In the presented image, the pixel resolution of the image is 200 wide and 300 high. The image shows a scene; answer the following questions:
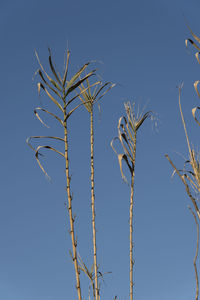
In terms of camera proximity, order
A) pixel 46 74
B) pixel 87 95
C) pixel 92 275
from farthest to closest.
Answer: pixel 87 95
pixel 92 275
pixel 46 74

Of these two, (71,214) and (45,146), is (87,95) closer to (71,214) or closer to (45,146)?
(45,146)

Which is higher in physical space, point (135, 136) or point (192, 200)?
point (135, 136)

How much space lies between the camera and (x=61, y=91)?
2344 mm

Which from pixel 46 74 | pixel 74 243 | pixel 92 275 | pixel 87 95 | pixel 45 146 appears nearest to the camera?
pixel 74 243

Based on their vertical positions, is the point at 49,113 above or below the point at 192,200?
above

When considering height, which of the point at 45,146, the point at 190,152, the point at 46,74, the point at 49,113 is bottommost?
the point at 190,152

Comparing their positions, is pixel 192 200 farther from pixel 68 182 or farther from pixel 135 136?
pixel 135 136

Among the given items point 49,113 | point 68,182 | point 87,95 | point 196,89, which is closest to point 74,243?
point 68,182

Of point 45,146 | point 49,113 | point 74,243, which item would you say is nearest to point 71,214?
point 74,243

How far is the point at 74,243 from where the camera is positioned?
1966 millimetres

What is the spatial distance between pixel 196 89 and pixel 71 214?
2.74 ft

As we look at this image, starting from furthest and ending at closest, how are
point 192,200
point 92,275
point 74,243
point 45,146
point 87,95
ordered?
point 87,95, point 92,275, point 45,146, point 74,243, point 192,200

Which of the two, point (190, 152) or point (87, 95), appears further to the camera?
point (87, 95)

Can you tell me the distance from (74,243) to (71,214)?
0.13 metres
